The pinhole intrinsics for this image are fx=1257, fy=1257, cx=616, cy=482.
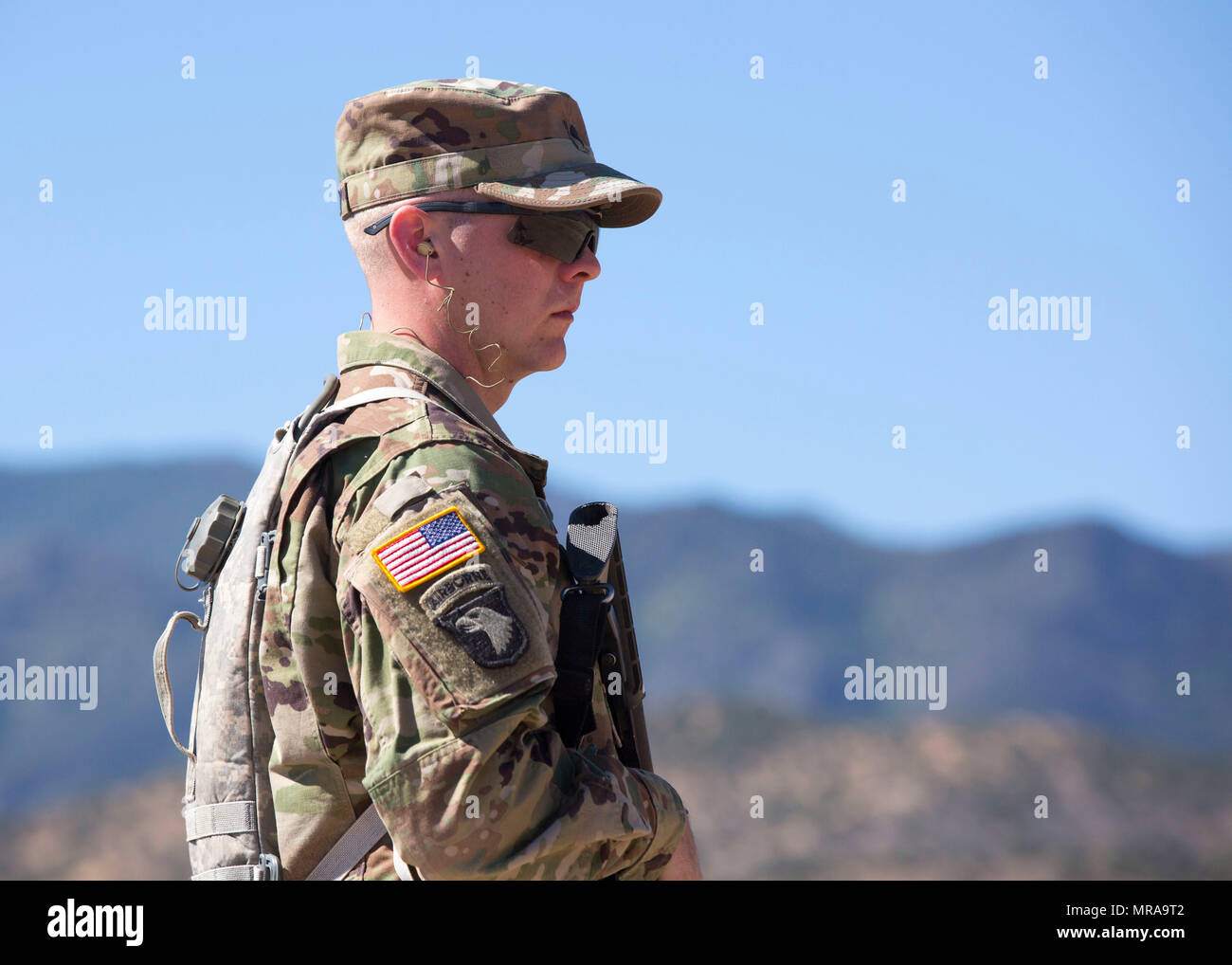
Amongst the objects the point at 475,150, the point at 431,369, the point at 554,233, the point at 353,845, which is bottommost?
the point at 353,845

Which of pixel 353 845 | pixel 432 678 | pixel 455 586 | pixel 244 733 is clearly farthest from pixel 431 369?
pixel 353 845

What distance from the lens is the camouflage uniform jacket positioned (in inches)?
99.4

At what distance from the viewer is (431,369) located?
3.08 metres

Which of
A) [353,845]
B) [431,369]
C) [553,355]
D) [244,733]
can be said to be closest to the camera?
[353,845]

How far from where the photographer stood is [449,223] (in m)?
3.20

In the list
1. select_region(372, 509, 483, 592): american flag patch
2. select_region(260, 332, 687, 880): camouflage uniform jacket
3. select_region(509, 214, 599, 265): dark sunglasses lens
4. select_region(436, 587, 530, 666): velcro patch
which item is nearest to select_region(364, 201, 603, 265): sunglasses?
select_region(509, 214, 599, 265): dark sunglasses lens

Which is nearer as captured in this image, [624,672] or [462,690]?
[462,690]

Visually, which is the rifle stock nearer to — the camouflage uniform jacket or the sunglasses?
the camouflage uniform jacket

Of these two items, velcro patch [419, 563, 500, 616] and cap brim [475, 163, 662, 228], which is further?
cap brim [475, 163, 662, 228]

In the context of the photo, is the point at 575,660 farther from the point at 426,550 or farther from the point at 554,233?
the point at 554,233

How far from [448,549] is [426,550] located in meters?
0.04
